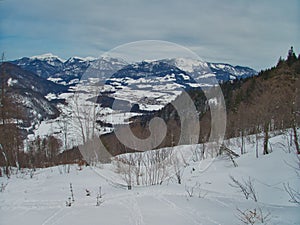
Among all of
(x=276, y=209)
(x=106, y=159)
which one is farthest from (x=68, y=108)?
(x=276, y=209)

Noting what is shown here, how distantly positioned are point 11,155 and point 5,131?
11.9ft

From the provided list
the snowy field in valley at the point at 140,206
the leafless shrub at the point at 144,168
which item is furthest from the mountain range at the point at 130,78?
the snowy field in valley at the point at 140,206

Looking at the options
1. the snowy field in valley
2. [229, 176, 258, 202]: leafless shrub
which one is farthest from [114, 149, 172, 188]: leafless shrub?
[229, 176, 258, 202]: leafless shrub

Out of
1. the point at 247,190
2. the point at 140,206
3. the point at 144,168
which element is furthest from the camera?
the point at 144,168

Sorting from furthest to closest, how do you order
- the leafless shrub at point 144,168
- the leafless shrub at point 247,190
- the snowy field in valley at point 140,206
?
the leafless shrub at point 144,168 → the leafless shrub at point 247,190 → the snowy field in valley at point 140,206

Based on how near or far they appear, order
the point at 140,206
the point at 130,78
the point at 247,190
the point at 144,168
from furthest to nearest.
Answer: the point at 130,78 → the point at 144,168 → the point at 247,190 → the point at 140,206

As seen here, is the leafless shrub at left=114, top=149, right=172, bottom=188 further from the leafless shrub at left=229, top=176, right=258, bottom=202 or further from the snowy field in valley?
the leafless shrub at left=229, top=176, right=258, bottom=202

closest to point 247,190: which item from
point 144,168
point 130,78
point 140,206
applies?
point 144,168

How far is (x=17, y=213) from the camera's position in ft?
15.1

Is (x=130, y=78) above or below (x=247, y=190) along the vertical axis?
above

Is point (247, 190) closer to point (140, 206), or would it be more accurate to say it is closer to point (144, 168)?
point (144, 168)

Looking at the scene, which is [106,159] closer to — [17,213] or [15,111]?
[15,111]

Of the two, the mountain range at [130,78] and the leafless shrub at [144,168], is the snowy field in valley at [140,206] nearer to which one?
the leafless shrub at [144,168]

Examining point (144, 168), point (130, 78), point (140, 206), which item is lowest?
point (140, 206)
